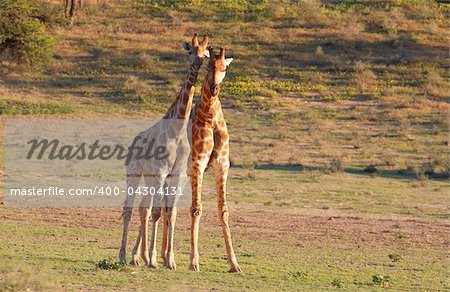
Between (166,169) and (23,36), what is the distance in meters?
22.8

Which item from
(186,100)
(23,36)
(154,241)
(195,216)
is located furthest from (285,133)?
(154,241)

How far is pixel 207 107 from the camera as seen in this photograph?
14.5 meters

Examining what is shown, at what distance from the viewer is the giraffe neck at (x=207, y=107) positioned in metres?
14.4

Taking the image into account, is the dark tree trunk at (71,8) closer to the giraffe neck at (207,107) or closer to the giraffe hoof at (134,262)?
the giraffe neck at (207,107)

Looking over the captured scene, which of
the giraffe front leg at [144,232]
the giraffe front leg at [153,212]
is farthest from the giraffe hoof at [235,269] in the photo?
the giraffe front leg at [144,232]

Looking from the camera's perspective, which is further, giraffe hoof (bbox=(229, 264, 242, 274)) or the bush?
the bush

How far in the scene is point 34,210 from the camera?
21109 mm

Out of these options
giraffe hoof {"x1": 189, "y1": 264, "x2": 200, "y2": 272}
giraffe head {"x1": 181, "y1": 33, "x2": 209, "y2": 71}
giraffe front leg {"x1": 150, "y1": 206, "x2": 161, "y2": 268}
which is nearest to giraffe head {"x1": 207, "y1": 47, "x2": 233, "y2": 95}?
giraffe head {"x1": 181, "y1": 33, "x2": 209, "y2": 71}

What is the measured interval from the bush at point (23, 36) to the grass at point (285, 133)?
1.55 meters

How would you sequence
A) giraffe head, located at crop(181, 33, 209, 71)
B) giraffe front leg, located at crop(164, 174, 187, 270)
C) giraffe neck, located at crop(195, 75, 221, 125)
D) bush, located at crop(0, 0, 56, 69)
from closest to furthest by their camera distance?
giraffe front leg, located at crop(164, 174, 187, 270), giraffe head, located at crop(181, 33, 209, 71), giraffe neck, located at crop(195, 75, 221, 125), bush, located at crop(0, 0, 56, 69)

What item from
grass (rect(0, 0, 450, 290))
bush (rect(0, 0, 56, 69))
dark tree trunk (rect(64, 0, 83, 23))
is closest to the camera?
grass (rect(0, 0, 450, 290))

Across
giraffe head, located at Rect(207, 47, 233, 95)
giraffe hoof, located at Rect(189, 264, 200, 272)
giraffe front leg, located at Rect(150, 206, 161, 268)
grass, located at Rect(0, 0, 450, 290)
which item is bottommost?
grass, located at Rect(0, 0, 450, 290)

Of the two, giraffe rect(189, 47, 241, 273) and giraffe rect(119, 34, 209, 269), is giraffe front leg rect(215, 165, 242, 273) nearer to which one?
giraffe rect(189, 47, 241, 273)

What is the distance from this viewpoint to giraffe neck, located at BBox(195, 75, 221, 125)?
1442cm
